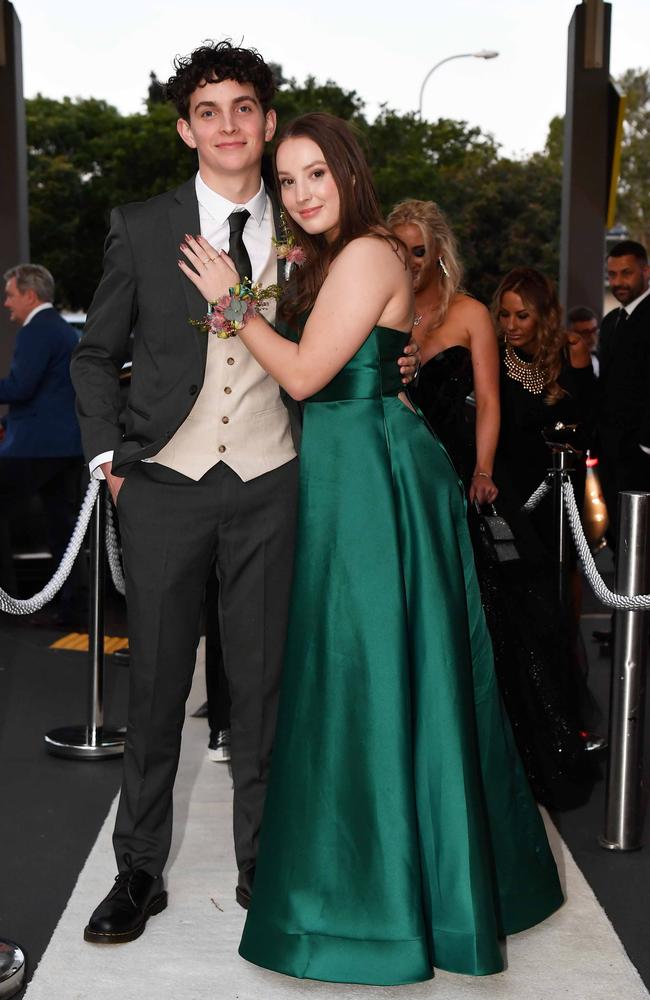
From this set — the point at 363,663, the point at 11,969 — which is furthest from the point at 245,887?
the point at 363,663

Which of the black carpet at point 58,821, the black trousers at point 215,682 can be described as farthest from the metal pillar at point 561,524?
the black trousers at point 215,682

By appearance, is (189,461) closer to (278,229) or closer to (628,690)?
(278,229)

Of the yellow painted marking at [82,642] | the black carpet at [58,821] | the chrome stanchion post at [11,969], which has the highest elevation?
the yellow painted marking at [82,642]

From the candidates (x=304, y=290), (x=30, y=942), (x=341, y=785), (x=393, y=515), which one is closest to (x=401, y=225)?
(x=304, y=290)

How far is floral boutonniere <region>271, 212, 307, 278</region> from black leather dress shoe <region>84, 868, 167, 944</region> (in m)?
1.70

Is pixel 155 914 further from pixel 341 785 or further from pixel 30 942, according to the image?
pixel 341 785

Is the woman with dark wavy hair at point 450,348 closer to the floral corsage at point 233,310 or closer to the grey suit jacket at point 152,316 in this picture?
the grey suit jacket at point 152,316

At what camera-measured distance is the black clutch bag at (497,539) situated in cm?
447

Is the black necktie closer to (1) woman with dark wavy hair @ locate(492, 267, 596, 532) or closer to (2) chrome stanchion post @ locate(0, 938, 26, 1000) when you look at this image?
(2) chrome stanchion post @ locate(0, 938, 26, 1000)

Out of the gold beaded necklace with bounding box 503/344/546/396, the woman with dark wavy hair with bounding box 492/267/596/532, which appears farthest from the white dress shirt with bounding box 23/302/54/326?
the gold beaded necklace with bounding box 503/344/546/396

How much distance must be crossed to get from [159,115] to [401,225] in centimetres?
3847

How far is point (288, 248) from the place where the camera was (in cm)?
333

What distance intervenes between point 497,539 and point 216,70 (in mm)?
1953

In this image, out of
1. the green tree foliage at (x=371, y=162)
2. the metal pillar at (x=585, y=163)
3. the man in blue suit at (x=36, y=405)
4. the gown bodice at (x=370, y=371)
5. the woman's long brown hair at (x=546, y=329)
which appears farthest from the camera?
the green tree foliage at (x=371, y=162)
